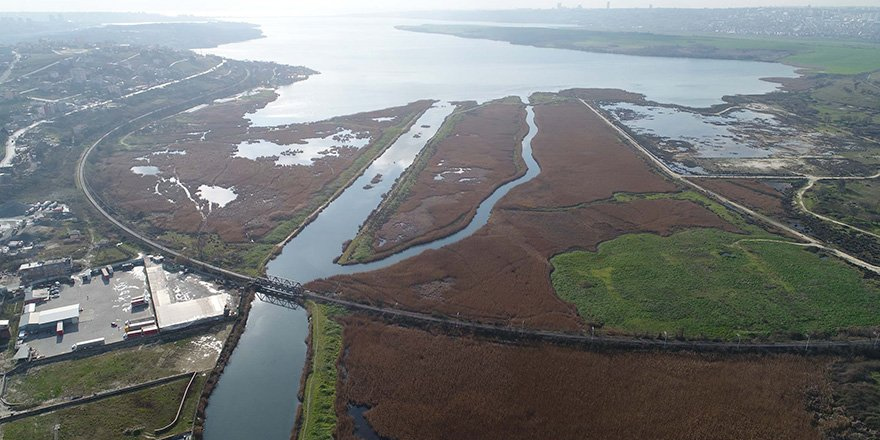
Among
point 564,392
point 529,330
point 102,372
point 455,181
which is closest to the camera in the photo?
point 564,392

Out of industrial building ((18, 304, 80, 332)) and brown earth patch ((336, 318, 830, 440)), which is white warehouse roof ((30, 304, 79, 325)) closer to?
industrial building ((18, 304, 80, 332))

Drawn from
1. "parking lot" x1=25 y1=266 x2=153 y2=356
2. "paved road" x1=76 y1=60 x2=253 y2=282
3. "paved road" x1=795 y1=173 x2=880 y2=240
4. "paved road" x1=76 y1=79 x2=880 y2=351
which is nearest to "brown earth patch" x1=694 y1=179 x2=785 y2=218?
"paved road" x1=795 y1=173 x2=880 y2=240

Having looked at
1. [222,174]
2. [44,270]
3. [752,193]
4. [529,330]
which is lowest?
[44,270]

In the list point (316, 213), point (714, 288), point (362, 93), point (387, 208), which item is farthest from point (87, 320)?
point (362, 93)

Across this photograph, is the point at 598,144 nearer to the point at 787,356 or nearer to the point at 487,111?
the point at 487,111

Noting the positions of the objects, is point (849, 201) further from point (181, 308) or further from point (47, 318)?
point (47, 318)

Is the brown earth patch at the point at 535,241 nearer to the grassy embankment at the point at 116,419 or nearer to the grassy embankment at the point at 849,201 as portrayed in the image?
the grassy embankment at the point at 849,201
